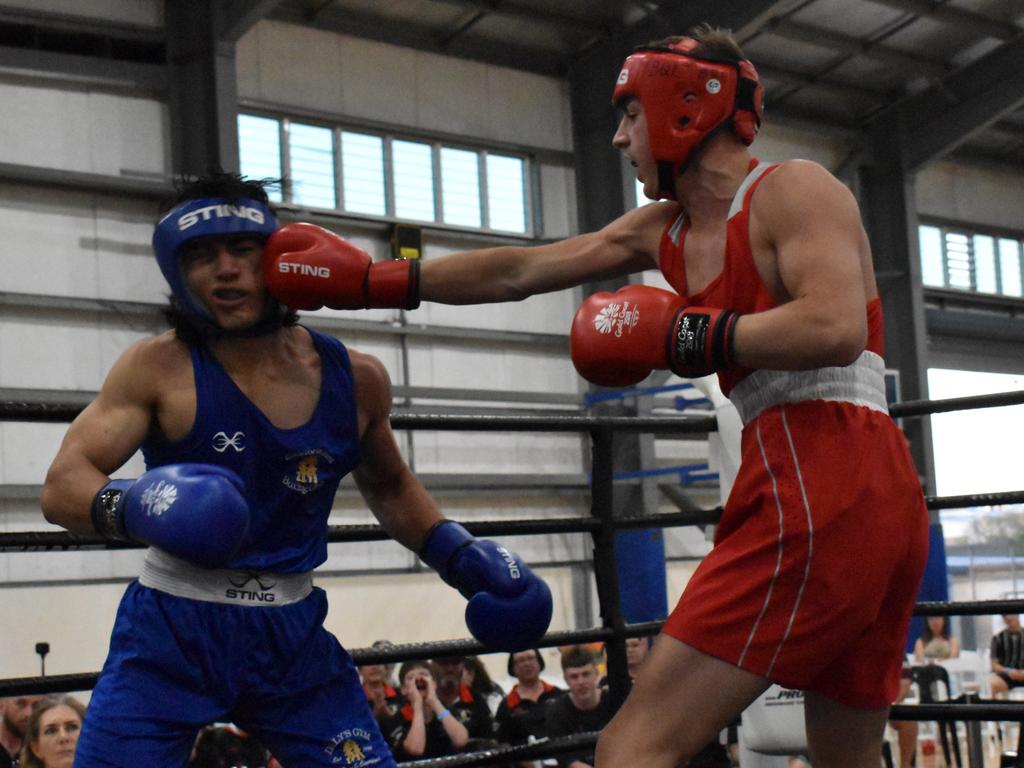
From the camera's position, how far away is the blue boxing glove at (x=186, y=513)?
71.1 inches

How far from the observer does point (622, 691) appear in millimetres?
3021

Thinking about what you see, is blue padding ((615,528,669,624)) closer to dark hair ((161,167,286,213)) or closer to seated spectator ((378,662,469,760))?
seated spectator ((378,662,469,760))

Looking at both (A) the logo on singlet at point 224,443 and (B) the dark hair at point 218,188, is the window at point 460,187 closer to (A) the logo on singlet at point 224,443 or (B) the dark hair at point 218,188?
(B) the dark hair at point 218,188

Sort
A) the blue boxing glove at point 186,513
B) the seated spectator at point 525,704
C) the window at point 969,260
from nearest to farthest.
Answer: the blue boxing glove at point 186,513
the seated spectator at point 525,704
the window at point 969,260

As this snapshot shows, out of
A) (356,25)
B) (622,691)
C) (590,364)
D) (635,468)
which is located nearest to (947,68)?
(635,468)

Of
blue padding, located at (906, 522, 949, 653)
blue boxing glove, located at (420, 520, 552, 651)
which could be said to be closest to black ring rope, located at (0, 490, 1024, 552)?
blue boxing glove, located at (420, 520, 552, 651)

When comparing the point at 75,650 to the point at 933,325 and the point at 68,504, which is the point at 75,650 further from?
the point at 933,325

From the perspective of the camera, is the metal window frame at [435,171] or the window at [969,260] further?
the window at [969,260]

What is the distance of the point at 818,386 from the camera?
6.57 feet

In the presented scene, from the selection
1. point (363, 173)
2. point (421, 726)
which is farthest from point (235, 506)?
point (363, 173)

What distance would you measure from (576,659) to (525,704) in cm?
77

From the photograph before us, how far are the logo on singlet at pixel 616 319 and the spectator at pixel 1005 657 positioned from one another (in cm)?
660

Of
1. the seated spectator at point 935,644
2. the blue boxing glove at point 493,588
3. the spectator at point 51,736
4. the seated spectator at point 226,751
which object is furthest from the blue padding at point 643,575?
the blue boxing glove at point 493,588

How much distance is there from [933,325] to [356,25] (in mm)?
6099
